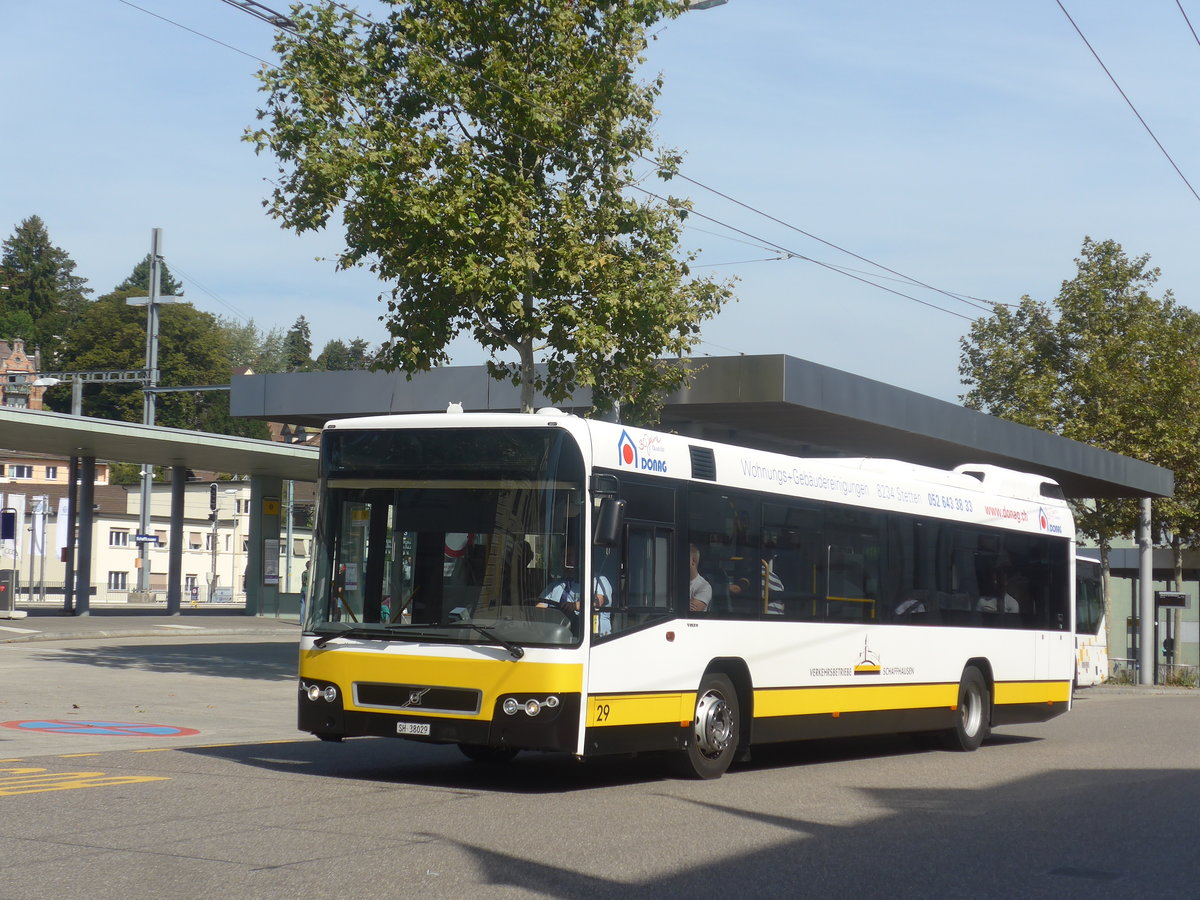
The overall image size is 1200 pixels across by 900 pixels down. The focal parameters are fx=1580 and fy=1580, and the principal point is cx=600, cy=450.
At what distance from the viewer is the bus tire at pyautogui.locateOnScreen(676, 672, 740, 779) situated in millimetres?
12278

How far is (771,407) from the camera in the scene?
26047 millimetres

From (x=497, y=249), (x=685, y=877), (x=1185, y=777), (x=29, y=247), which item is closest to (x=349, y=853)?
(x=685, y=877)

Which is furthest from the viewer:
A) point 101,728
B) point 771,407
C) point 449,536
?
point 771,407

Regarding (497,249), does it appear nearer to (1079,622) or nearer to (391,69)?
(391,69)

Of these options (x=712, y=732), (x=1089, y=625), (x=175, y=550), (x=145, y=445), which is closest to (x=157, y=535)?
(x=175, y=550)

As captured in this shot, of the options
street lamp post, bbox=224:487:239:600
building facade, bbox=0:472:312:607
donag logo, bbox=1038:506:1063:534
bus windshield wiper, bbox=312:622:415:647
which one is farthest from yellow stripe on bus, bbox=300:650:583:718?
street lamp post, bbox=224:487:239:600

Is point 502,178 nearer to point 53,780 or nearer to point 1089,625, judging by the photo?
point 53,780

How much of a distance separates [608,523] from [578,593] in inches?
20.8

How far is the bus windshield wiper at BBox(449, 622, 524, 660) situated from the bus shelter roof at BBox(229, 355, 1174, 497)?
1330 centimetres

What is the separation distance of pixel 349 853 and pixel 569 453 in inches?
152

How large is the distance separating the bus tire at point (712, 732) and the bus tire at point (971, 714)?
4574 millimetres

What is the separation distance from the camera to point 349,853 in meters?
8.09

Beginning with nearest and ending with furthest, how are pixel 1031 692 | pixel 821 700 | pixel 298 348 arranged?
pixel 821 700
pixel 1031 692
pixel 298 348

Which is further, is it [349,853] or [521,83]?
[521,83]
